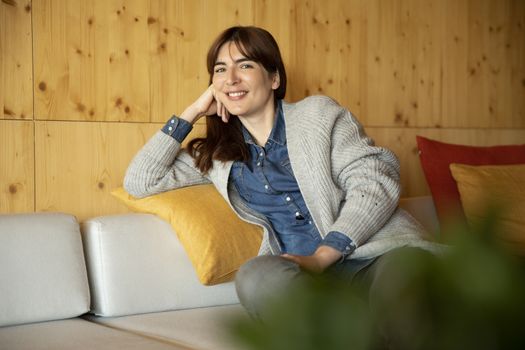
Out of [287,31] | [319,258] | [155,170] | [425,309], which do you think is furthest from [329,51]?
[425,309]

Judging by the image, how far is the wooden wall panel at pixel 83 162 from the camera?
2400 millimetres

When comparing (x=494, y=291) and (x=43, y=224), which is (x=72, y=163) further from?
(x=494, y=291)

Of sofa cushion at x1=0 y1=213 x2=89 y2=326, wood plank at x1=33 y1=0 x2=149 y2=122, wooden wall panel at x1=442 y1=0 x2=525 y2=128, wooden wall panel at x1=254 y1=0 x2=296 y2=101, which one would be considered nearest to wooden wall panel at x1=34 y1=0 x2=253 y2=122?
wood plank at x1=33 y1=0 x2=149 y2=122

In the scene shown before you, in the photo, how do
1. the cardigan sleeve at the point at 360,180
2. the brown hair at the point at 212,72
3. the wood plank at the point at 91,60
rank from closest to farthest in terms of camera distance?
the cardigan sleeve at the point at 360,180 < the brown hair at the point at 212,72 < the wood plank at the point at 91,60

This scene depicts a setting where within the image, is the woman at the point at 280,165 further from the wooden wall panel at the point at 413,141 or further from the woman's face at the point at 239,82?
the wooden wall panel at the point at 413,141

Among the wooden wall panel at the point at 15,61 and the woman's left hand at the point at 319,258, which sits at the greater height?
the wooden wall panel at the point at 15,61

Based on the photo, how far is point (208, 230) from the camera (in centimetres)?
208

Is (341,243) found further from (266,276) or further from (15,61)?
(15,61)

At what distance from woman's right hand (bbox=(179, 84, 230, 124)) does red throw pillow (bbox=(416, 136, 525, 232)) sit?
99 cm

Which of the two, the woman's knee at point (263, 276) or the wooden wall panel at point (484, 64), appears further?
the wooden wall panel at point (484, 64)

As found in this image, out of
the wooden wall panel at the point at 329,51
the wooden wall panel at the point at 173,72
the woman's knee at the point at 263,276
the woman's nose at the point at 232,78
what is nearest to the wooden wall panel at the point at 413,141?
the wooden wall panel at the point at 173,72

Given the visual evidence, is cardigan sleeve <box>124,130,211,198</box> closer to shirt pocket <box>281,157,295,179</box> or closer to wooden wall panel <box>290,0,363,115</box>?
shirt pocket <box>281,157,295,179</box>

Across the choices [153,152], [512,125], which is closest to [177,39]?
[153,152]

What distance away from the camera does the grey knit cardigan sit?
80.0 inches
